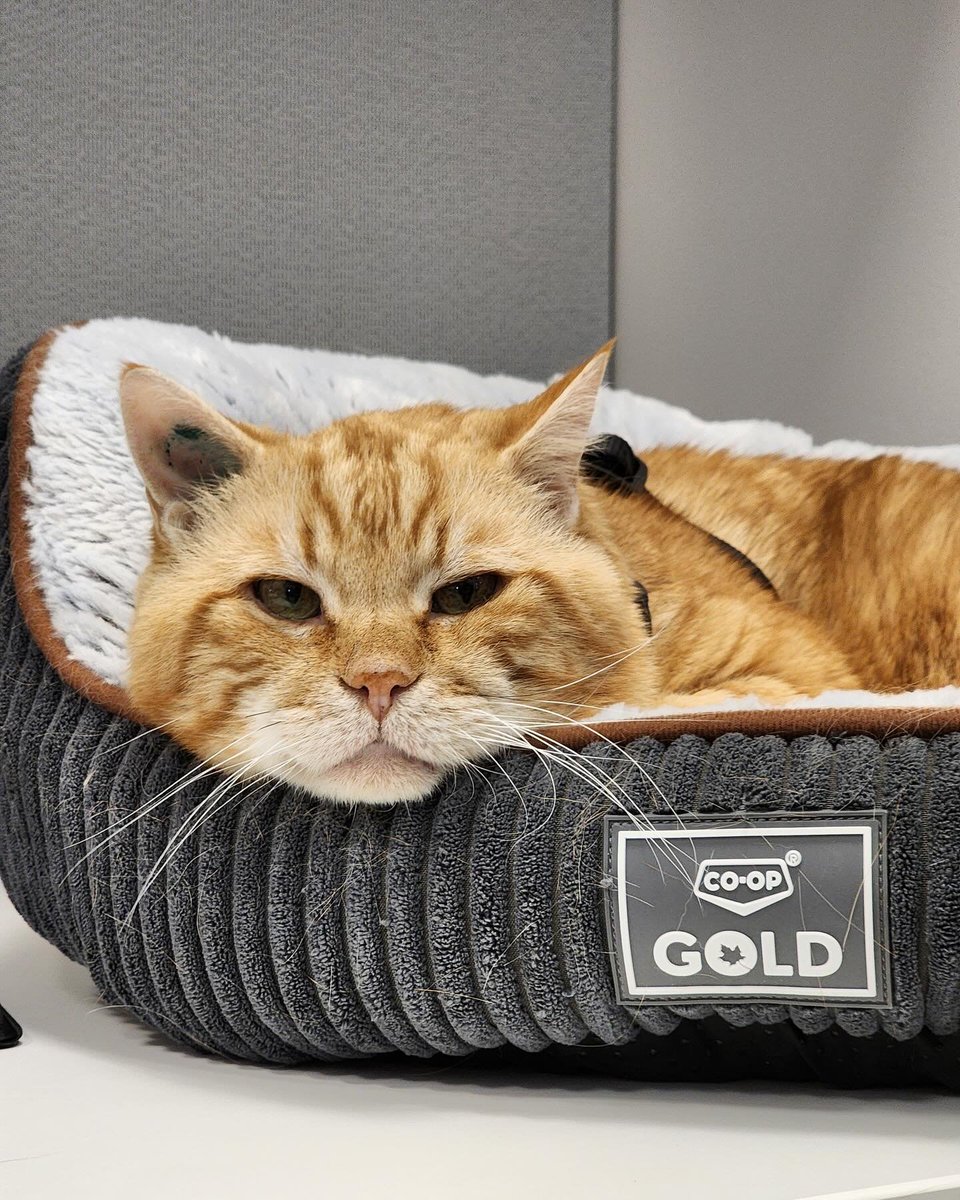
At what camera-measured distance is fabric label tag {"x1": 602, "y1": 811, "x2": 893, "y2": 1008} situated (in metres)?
0.78

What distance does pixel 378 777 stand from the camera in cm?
90

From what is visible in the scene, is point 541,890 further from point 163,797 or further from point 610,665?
point 163,797

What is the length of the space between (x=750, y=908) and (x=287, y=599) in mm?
437

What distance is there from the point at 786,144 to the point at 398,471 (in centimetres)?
148

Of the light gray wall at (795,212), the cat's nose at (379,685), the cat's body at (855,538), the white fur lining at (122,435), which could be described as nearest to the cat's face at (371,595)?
the cat's nose at (379,685)

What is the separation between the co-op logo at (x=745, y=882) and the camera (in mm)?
801

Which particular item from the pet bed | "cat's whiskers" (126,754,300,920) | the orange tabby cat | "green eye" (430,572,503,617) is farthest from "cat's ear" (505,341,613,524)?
"cat's whiskers" (126,754,300,920)

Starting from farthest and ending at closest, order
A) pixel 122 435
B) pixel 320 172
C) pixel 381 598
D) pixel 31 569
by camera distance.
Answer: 1. pixel 320 172
2. pixel 122 435
3. pixel 31 569
4. pixel 381 598

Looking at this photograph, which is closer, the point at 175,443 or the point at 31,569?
the point at 175,443

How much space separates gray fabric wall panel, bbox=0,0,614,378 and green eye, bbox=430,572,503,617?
139 centimetres

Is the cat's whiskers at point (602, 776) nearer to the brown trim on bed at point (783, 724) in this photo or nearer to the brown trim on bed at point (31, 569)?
the brown trim on bed at point (783, 724)

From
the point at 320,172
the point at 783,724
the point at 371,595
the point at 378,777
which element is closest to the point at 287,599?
the point at 371,595

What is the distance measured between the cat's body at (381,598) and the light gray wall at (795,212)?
1.00 m

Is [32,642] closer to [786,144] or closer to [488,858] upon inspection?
[488,858]
